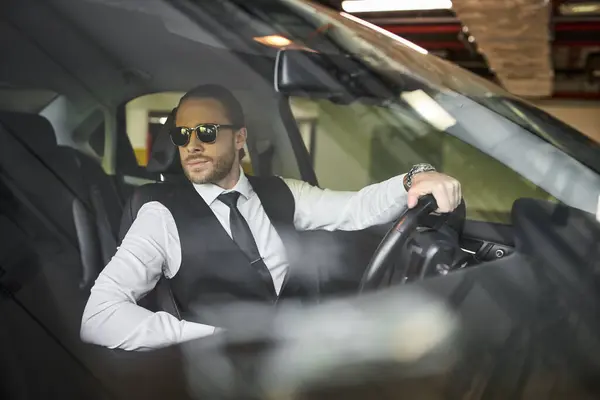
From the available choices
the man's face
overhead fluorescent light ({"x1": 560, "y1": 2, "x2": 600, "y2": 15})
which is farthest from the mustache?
overhead fluorescent light ({"x1": 560, "y1": 2, "x2": 600, "y2": 15})

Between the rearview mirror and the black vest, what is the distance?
229mm

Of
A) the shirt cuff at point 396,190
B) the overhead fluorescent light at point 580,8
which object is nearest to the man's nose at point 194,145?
the shirt cuff at point 396,190

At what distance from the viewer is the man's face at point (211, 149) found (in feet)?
3.13

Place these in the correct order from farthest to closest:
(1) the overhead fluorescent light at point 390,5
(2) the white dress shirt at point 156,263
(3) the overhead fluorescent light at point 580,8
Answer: (3) the overhead fluorescent light at point 580,8 → (1) the overhead fluorescent light at point 390,5 → (2) the white dress shirt at point 156,263

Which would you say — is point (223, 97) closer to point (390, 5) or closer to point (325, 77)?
point (325, 77)

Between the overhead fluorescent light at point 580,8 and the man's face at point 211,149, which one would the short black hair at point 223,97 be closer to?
the man's face at point 211,149

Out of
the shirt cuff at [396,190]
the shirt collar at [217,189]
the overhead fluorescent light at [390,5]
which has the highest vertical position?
the shirt collar at [217,189]

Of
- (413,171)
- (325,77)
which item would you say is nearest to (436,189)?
(413,171)

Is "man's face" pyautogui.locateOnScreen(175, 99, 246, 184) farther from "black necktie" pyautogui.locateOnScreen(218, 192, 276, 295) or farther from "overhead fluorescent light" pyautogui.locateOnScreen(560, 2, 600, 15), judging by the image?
"overhead fluorescent light" pyautogui.locateOnScreen(560, 2, 600, 15)

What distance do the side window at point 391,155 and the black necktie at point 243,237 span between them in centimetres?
13

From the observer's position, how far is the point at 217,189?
3.17 feet

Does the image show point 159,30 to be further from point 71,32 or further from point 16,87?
point 16,87

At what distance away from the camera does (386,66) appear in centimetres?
109

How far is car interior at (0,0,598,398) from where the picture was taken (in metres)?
0.96
